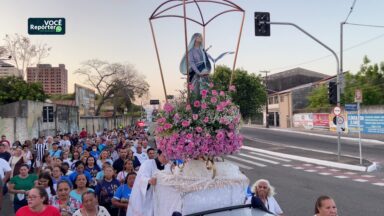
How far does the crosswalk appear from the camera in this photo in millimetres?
15102

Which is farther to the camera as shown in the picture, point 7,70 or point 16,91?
point 7,70

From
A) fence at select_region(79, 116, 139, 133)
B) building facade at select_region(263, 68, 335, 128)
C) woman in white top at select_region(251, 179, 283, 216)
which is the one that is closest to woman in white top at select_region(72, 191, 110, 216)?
woman in white top at select_region(251, 179, 283, 216)

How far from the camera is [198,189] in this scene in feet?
12.7

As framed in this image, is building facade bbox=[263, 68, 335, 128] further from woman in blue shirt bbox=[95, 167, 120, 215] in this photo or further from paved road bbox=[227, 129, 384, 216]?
woman in blue shirt bbox=[95, 167, 120, 215]

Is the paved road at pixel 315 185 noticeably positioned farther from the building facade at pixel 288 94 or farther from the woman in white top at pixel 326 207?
the building facade at pixel 288 94

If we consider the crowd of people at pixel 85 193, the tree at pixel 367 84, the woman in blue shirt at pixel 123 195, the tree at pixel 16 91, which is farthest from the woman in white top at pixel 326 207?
the tree at pixel 367 84

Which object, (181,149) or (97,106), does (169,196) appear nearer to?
(181,149)

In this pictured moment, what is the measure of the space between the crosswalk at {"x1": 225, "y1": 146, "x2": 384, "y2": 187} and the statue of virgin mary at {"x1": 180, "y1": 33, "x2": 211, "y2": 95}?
25.8ft

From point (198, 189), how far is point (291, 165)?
1635 centimetres

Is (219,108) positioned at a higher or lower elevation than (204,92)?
lower

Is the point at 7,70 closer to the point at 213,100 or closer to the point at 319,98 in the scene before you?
the point at 319,98

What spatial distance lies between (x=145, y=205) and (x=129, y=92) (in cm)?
6208

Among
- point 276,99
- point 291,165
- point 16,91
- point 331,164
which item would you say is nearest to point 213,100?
point 331,164

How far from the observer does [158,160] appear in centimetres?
523
